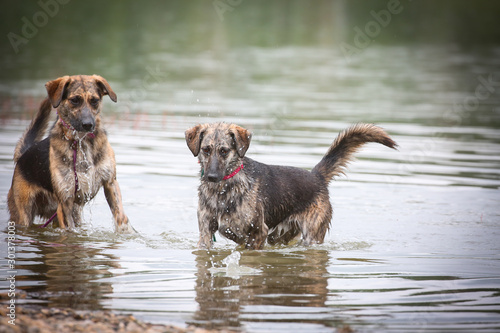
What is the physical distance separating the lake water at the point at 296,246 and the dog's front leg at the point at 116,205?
212mm

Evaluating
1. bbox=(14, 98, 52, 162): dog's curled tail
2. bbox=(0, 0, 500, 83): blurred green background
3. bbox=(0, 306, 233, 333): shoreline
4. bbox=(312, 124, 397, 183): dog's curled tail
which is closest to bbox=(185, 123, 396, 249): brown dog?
bbox=(312, 124, 397, 183): dog's curled tail

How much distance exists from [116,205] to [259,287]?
2.65 metres

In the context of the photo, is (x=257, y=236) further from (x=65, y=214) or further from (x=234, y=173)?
(x=65, y=214)

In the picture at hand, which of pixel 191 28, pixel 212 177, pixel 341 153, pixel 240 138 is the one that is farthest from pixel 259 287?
pixel 191 28

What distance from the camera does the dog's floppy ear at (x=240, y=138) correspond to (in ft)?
26.1

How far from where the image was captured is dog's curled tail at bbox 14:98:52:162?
9.62 metres

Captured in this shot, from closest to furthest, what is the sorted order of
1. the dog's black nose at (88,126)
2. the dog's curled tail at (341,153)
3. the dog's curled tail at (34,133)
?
the dog's black nose at (88,126) → the dog's curled tail at (341,153) → the dog's curled tail at (34,133)

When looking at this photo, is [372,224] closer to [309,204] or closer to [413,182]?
[309,204]

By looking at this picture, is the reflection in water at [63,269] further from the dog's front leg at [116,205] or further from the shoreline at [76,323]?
the dog's front leg at [116,205]

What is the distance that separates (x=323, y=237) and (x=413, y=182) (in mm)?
4100

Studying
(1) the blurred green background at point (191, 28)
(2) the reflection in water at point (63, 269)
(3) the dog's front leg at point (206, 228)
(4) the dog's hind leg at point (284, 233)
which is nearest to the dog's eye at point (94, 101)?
(2) the reflection in water at point (63, 269)

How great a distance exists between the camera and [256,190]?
8289 mm

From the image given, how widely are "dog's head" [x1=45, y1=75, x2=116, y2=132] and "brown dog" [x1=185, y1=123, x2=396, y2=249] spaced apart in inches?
49.0

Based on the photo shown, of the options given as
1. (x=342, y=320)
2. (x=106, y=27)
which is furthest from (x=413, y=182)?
(x=106, y=27)
